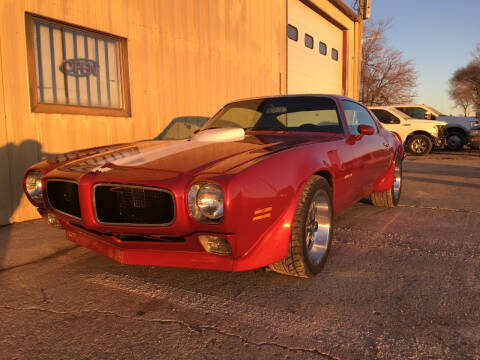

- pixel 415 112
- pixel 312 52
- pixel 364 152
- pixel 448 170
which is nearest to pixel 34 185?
pixel 364 152

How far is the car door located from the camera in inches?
134

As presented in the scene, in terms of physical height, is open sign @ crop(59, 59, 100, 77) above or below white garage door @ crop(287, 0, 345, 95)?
below

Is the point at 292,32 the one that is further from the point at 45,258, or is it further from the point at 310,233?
the point at 45,258

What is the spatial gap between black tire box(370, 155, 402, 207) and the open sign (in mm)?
4049

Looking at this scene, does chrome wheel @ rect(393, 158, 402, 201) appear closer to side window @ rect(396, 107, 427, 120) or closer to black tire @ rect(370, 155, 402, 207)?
black tire @ rect(370, 155, 402, 207)

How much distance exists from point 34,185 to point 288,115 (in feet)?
7.03

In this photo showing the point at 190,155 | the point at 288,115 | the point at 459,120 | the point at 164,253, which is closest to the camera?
the point at 164,253

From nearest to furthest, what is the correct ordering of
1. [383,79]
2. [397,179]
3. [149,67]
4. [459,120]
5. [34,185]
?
1. [34,185]
2. [397,179]
3. [149,67]
4. [459,120]
5. [383,79]

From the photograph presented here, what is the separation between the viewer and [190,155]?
2.47m

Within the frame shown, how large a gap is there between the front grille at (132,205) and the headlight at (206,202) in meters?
0.12

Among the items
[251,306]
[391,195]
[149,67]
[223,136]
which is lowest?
[251,306]

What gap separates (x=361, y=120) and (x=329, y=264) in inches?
79.7

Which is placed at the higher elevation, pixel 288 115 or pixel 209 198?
pixel 288 115

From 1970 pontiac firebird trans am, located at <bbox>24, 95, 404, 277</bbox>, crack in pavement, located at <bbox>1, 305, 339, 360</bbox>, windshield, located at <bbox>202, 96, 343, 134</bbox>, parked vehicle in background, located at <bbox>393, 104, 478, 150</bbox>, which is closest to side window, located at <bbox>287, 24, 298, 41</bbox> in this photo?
parked vehicle in background, located at <bbox>393, 104, 478, 150</bbox>
